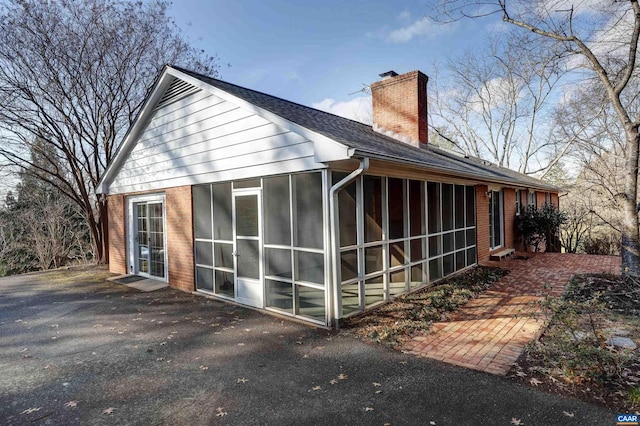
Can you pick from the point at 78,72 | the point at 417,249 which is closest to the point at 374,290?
the point at 417,249

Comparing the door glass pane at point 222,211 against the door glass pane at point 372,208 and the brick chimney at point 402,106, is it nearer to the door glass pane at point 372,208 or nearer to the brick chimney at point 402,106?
the door glass pane at point 372,208

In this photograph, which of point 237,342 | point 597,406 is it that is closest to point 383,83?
point 237,342

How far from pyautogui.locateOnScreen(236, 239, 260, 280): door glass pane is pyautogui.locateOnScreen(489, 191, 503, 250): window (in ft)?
27.8

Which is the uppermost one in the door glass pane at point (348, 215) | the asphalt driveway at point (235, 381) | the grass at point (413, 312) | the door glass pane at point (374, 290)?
the door glass pane at point (348, 215)

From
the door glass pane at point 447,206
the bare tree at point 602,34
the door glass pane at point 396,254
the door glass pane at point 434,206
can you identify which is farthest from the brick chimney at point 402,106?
the door glass pane at point 396,254

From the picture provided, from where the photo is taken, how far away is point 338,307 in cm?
532

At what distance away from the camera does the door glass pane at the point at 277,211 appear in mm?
5961

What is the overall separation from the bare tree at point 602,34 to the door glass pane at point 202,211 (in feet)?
25.7

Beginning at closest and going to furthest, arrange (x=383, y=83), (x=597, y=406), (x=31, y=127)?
1. (x=597, y=406)
2. (x=383, y=83)
3. (x=31, y=127)

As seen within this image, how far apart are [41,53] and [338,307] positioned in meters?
12.7

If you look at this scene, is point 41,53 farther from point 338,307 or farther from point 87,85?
point 338,307

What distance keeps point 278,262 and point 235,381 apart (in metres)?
2.53

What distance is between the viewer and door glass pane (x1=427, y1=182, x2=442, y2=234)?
7.84m

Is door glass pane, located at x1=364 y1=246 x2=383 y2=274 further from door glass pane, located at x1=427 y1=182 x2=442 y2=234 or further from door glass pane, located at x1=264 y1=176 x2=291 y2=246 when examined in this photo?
door glass pane, located at x1=427 y1=182 x2=442 y2=234
